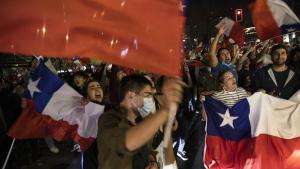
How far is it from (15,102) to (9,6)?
6434mm

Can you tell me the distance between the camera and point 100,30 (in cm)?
315

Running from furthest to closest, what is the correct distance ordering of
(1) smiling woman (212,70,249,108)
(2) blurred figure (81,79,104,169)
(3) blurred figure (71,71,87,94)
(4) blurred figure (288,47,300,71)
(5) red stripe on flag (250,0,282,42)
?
(4) blurred figure (288,47,300,71) → (5) red stripe on flag (250,0,282,42) → (3) blurred figure (71,71,87,94) → (1) smiling woman (212,70,249,108) → (2) blurred figure (81,79,104,169)

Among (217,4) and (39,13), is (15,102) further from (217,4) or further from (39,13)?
(217,4)

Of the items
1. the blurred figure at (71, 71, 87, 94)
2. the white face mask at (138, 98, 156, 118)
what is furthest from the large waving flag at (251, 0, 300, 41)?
the white face mask at (138, 98, 156, 118)

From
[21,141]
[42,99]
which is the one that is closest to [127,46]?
[42,99]

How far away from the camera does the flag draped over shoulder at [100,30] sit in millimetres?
3057

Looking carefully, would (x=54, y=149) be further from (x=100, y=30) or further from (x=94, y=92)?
(x=100, y=30)

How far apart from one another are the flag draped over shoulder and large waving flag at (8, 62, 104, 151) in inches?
125

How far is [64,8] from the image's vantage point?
10.3 feet

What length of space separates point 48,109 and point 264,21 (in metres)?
4.15

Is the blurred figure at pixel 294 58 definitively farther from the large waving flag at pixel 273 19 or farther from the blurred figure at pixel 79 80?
the blurred figure at pixel 79 80

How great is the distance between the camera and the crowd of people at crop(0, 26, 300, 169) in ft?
10.5

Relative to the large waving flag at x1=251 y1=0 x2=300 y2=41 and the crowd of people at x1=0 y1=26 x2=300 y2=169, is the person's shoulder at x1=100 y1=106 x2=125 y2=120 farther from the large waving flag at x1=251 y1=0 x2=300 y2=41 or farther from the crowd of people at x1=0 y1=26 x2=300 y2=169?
the large waving flag at x1=251 y1=0 x2=300 y2=41

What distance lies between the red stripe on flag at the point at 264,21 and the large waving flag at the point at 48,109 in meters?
3.63
